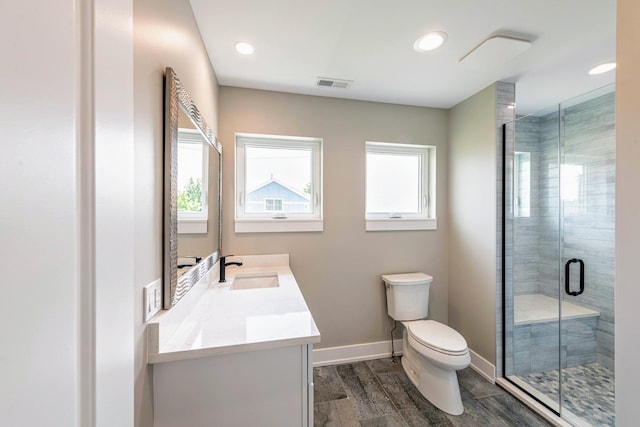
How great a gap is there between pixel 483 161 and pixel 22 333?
8.48ft

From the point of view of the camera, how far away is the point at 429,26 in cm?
147

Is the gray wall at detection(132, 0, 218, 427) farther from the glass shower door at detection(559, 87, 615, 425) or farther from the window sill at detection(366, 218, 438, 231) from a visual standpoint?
the glass shower door at detection(559, 87, 615, 425)

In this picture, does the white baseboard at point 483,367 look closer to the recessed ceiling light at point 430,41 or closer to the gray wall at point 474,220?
the gray wall at point 474,220

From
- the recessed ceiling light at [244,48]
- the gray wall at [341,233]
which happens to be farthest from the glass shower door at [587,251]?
the recessed ceiling light at [244,48]

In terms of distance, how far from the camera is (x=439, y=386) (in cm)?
181

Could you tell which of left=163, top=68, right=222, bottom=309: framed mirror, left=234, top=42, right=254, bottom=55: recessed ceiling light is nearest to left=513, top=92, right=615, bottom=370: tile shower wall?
left=234, top=42, right=254, bottom=55: recessed ceiling light

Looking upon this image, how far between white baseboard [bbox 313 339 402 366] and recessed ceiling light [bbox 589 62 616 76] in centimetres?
261

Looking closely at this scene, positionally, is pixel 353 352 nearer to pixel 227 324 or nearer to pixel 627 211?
pixel 227 324

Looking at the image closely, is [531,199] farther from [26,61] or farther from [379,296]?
[26,61]

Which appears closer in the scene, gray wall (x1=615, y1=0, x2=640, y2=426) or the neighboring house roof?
gray wall (x1=615, y1=0, x2=640, y2=426)

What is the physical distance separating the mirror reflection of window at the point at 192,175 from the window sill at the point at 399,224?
144 cm

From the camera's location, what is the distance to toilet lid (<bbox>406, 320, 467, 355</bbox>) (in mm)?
1763

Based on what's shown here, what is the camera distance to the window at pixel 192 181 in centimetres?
121

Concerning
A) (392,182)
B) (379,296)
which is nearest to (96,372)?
(379,296)
